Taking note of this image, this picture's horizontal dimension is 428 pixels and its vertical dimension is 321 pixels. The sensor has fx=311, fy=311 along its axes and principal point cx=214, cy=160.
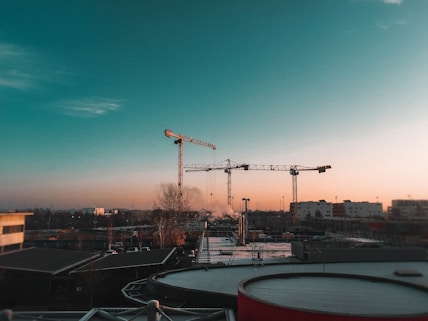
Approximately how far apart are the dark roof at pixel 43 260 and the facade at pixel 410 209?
389 feet

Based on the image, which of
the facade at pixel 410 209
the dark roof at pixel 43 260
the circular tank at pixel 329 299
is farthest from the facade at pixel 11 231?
the facade at pixel 410 209

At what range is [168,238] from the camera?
2506 inches

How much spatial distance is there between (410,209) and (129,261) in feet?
455

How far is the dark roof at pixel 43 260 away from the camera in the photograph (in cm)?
3011

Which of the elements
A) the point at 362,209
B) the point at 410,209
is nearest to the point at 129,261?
the point at 410,209

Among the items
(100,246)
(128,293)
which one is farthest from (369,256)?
(100,246)

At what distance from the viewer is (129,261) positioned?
34.2 m

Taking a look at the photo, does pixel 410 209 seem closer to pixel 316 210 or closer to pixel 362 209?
pixel 362 209

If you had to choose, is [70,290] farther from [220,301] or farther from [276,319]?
[276,319]

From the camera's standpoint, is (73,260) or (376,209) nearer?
(73,260)

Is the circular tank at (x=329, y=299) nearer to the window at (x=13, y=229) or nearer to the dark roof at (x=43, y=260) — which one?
the dark roof at (x=43, y=260)

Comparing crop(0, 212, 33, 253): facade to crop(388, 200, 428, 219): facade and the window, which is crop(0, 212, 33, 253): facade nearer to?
the window

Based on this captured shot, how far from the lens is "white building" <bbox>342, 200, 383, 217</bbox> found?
168000 millimetres

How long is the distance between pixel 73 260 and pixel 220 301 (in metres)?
25.5
